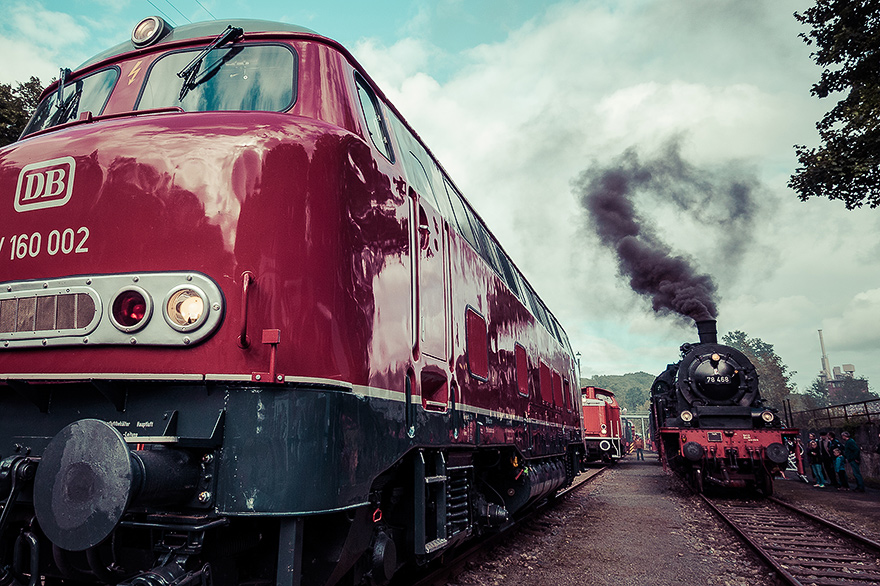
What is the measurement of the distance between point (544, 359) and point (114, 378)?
26.7 ft

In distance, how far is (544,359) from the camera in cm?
1002

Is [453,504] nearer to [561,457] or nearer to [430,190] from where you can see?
[430,190]

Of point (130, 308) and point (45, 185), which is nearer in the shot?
point (130, 308)

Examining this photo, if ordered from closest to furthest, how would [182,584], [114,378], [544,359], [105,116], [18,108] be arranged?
[182,584] < [114,378] < [105,116] < [544,359] < [18,108]

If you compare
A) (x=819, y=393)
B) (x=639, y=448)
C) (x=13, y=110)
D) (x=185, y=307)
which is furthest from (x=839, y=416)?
(x=819, y=393)

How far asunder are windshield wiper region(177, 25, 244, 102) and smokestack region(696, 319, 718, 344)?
16226 mm

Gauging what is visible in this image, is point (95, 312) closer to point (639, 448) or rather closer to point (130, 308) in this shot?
point (130, 308)

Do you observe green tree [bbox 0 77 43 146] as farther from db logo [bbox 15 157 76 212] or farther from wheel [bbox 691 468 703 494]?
wheel [bbox 691 468 703 494]

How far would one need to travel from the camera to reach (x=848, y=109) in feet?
38.0

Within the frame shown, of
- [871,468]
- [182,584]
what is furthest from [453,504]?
[871,468]

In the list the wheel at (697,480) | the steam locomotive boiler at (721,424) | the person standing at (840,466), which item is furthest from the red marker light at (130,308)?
the person standing at (840,466)

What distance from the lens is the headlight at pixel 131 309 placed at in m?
2.64

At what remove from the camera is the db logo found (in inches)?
118

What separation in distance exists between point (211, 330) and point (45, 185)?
1.35m
